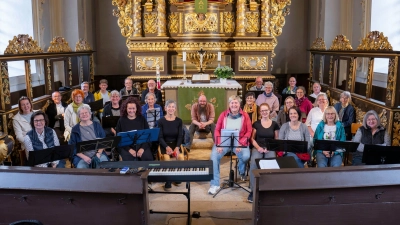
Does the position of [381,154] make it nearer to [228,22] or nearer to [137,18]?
[228,22]

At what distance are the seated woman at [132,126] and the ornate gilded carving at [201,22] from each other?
17.4ft

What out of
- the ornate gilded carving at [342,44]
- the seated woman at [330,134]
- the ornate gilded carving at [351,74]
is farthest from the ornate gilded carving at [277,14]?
the seated woman at [330,134]

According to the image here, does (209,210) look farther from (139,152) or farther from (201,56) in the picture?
(201,56)

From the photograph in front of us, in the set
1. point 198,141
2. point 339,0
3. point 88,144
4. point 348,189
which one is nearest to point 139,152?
point 88,144

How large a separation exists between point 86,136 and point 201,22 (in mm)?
6032

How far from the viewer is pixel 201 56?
10352mm

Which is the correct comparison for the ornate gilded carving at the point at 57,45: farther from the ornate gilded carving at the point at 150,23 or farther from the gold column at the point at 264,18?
the gold column at the point at 264,18

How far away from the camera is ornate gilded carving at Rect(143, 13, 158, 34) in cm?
1088

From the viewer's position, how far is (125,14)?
10.9 m

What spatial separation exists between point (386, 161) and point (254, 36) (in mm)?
6845

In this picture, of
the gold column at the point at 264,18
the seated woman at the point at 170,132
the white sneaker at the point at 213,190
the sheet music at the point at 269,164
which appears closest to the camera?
the sheet music at the point at 269,164

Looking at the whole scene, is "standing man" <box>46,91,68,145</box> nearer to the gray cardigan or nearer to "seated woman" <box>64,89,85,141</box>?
"seated woman" <box>64,89,85,141</box>

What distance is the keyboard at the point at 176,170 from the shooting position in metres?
4.14

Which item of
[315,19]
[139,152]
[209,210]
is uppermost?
[315,19]
